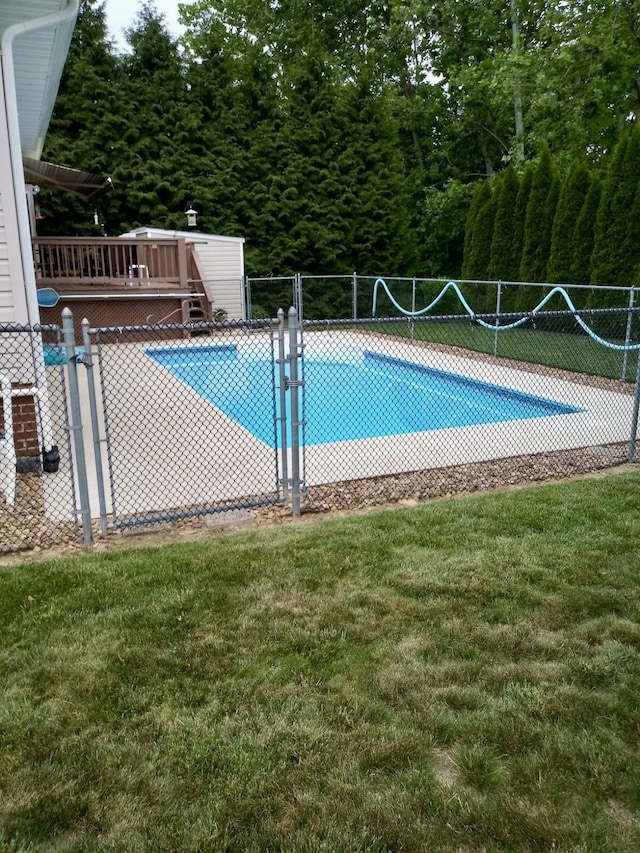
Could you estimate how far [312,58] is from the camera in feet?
59.7

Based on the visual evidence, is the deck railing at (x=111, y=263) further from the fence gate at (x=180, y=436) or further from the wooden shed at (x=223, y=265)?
the fence gate at (x=180, y=436)

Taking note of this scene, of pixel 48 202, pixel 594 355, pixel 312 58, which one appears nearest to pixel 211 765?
pixel 594 355

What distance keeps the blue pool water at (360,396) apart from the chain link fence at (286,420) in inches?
1.5

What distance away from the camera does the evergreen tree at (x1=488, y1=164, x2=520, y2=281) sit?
14.7 m

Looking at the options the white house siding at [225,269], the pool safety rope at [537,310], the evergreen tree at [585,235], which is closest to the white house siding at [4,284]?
the pool safety rope at [537,310]

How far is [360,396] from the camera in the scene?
10.3m

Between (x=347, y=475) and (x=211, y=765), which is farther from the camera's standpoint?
(x=347, y=475)

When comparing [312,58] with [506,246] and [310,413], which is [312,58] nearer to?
[506,246]

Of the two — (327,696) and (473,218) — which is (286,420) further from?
(473,218)

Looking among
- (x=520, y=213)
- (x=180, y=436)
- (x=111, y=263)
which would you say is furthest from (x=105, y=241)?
(x=520, y=213)

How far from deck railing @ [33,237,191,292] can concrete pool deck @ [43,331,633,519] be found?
14.6ft

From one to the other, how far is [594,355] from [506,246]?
5.23 meters

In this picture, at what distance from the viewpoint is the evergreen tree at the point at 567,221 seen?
12.9 m

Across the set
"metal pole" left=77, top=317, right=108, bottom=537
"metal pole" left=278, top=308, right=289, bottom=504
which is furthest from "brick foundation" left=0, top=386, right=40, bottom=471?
"metal pole" left=278, top=308, right=289, bottom=504
